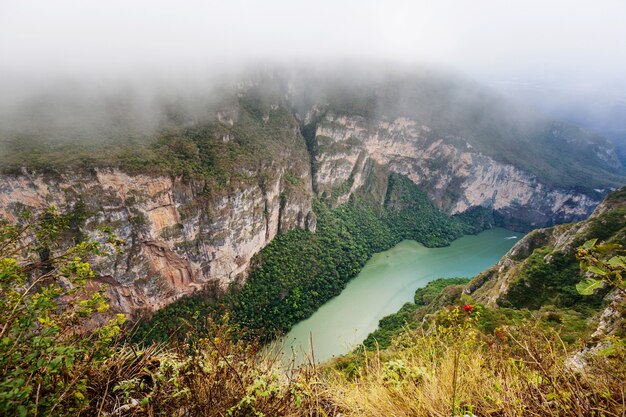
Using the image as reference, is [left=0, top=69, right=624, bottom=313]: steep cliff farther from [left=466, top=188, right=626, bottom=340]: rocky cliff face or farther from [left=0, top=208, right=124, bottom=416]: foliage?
[left=466, top=188, right=626, bottom=340]: rocky cliff face

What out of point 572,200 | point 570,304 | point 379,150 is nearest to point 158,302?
point 570,304

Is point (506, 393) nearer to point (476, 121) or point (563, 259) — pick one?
point (563, 259)

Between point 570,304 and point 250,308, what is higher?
point 570,304

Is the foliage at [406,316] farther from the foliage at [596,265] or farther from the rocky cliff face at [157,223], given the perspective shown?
the foliage at [596,265]

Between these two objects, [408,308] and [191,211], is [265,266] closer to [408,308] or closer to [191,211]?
[191,211]

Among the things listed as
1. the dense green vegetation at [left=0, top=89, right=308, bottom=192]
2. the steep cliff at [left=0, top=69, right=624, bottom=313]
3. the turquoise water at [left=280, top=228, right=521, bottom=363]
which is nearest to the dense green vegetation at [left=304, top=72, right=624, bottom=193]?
the steep cliff at [left=0, top=69, right=624, bottom=313]

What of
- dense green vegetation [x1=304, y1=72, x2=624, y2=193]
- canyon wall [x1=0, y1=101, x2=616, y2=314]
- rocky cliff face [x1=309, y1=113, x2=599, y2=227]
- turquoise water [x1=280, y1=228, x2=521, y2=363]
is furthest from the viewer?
dense green vegetation [x1=304, y1=72, x2=624, y2=193]
